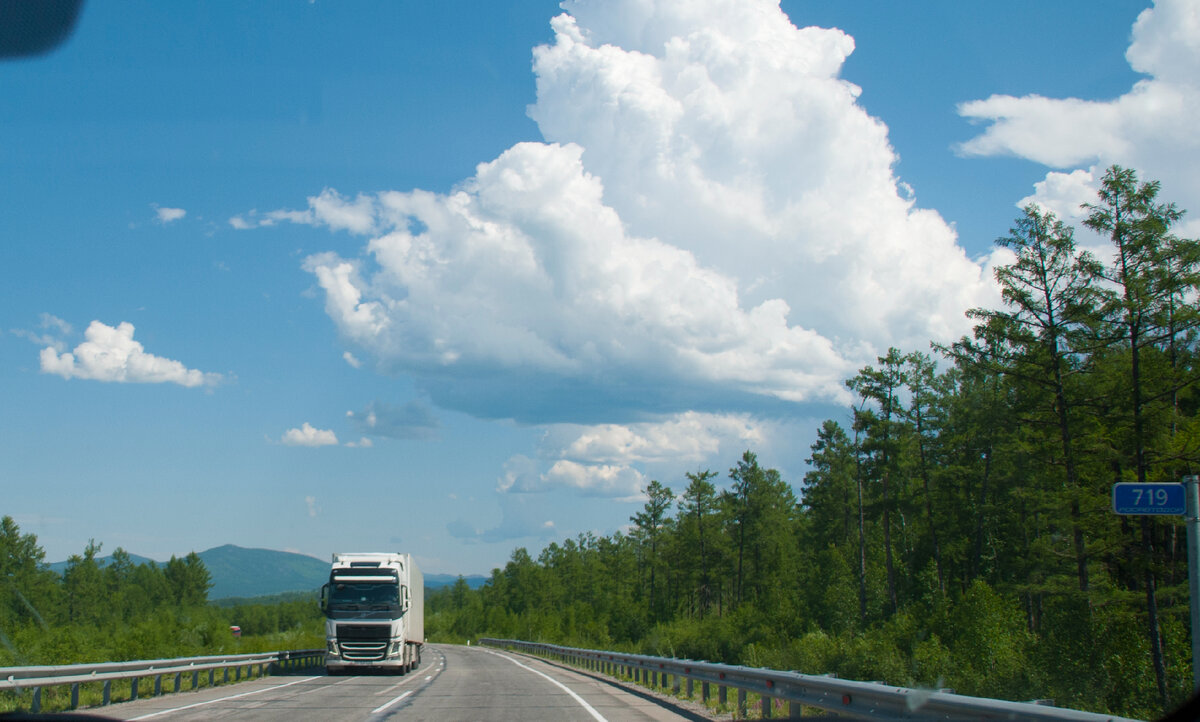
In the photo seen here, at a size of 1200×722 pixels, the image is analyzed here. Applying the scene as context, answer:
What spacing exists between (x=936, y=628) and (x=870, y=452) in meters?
13.5

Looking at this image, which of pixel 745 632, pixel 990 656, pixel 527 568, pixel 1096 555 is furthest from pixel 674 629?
pixel 527 568

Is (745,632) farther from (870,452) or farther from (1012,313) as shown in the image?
(1012,313)

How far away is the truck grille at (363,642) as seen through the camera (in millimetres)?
28047

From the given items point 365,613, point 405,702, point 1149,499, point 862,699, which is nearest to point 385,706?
point 405,702

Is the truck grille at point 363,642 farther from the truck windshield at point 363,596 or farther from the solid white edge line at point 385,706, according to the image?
the solid white edge line at point 385,706

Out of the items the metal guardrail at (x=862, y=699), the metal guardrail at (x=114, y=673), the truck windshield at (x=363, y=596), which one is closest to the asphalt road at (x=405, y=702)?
the metal guardrail at (x=114, y=673)

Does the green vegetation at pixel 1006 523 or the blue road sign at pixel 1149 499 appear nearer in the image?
the blue road sign at pixel 1149 499

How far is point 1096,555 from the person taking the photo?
28656 mm

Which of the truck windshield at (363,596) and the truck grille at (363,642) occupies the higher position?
the truck windshield at (363,596)

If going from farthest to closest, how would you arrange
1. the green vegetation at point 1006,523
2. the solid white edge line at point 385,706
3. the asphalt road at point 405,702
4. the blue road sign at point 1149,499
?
the green vegetation at point 1006,523, the solid white edge line at point 385,706, the asphalt road at point 405,702, the blue road sign at point 1149,499

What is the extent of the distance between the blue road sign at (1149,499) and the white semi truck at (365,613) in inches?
938

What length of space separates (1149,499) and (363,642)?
2467 centimetres

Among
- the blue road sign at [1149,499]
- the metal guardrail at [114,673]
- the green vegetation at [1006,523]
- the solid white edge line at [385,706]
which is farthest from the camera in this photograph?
the green vegetation at [1006,523]

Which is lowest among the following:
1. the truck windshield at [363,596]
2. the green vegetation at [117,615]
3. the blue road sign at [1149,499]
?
the green vegetation at [117,615]
